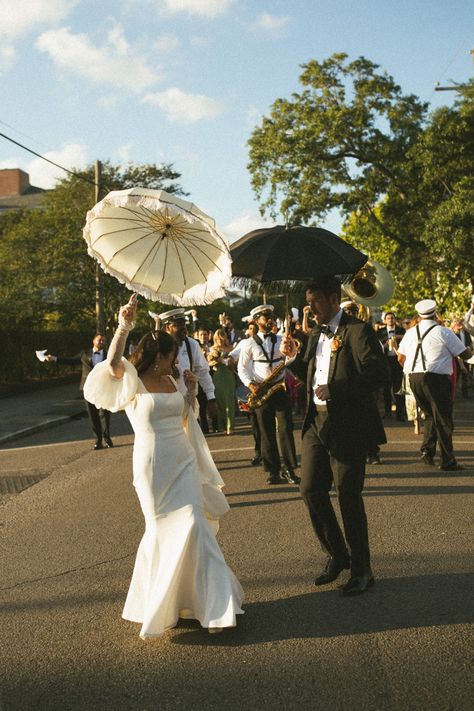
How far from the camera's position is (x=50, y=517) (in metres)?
8.10

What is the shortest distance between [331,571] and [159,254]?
2.47 metres

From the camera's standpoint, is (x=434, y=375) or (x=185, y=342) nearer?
(x=185, y=342)

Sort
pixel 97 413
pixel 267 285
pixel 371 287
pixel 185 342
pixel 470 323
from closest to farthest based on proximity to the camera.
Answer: pixel 267 285 → pixel 185 342 → pixel 470 323 → pixel 97 413 → pixel 371 287

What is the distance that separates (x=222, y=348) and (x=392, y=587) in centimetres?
840

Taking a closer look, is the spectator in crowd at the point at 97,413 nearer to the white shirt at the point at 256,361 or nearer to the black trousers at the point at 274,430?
the white shirt at the point at 256,361

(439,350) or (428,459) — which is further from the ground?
(439,350)

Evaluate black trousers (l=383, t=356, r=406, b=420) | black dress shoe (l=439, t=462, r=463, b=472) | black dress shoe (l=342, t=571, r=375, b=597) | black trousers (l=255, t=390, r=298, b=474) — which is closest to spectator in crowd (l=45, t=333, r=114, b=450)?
black trousers (l=255, t=390, r=298, b=474)

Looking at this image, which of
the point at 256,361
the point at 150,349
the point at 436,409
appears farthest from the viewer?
the point at 256,361

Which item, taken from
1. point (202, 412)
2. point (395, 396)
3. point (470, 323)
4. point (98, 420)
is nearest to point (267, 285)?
Result: point (98, 420)

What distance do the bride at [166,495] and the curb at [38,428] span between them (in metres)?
10.4

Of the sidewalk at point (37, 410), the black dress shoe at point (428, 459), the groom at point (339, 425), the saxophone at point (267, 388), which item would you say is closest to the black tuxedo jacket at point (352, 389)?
the groom at point (339, 425)

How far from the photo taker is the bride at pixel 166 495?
4.56 metres

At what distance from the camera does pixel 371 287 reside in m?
15.5

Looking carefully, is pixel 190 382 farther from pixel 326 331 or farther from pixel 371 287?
pixel 371 287
